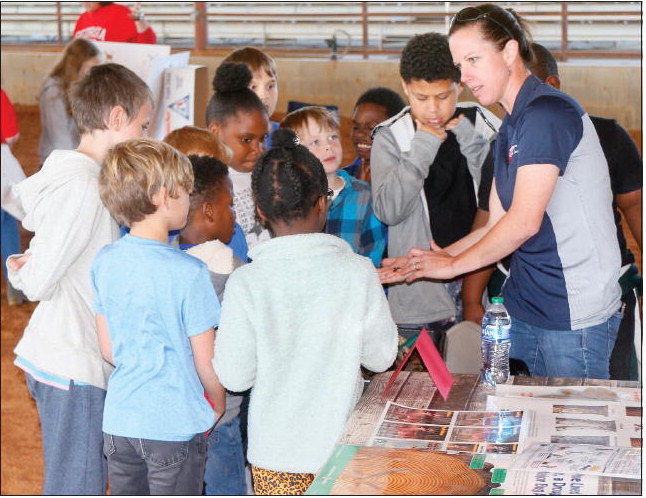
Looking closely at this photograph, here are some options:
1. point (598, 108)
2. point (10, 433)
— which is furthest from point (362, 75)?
point (10, 433)

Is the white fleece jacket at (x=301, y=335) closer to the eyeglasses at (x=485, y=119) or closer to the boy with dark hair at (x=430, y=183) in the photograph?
the boy with dark hair at (x=430, y=183)

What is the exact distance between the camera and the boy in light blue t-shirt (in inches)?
90.2

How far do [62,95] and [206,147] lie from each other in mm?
3099

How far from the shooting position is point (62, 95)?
232 inches

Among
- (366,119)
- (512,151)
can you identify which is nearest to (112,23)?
(366,119)

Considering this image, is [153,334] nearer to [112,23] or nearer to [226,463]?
[226,463]

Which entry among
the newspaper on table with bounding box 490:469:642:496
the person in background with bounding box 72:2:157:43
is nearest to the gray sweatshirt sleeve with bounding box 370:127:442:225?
the newspaper on table with bounding box 490:469:642:496

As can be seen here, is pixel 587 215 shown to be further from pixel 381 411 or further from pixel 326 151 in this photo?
pixel 326 151

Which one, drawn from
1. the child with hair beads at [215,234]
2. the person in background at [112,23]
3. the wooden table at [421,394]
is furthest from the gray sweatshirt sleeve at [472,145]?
the person in background at [112,23]

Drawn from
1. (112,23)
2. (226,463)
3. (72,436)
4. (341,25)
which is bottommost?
(226,463)

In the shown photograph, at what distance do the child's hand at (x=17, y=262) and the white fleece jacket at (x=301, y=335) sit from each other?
2.70 ft

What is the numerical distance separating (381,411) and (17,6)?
53.5ft

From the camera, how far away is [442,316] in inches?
128

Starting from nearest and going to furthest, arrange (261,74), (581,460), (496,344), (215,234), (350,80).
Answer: (581,460) → (496,344) → (215,234) → (261,74) → (350,80)
